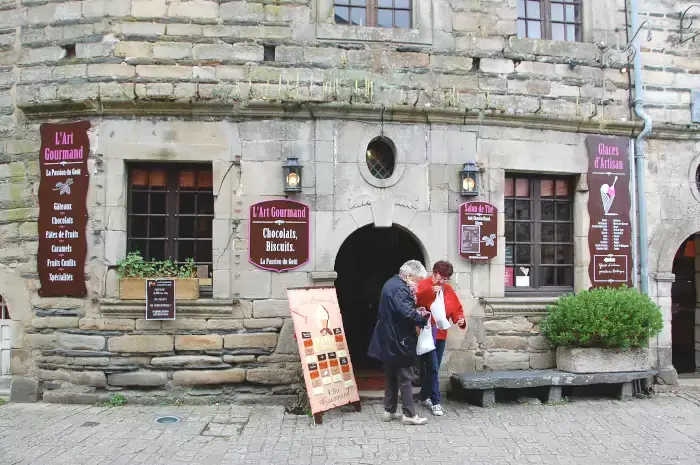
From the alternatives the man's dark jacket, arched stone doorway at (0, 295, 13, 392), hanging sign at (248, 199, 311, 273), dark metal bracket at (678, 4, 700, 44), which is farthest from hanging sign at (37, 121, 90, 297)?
dark metal bracket at (678, 4, 700, 44)

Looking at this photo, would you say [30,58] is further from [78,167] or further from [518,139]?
[518,139]

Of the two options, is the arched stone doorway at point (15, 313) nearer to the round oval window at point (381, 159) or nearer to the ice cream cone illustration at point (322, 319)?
the ice cream cone illustration at point (322, 319)

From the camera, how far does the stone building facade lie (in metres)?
6.64

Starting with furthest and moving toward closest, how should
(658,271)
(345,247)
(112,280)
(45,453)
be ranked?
(345,247) → (658,271) → (112,280) → (45,453)

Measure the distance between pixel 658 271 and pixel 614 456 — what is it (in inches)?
145

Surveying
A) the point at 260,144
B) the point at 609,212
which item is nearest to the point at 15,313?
the point at 260,144

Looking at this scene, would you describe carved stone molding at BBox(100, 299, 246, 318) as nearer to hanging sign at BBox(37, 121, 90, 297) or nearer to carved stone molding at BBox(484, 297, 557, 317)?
hanging sign at BBox(37, 121, 90, 297)

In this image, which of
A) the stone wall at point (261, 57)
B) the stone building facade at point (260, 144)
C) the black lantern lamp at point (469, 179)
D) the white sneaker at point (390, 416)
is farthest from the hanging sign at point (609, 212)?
the white sneaker at point (390, 416)

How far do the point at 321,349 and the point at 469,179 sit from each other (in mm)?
2869

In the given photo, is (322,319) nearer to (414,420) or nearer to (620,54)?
(414,420)

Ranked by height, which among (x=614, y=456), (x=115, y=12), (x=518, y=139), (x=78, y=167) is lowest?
(x=614, y=456)

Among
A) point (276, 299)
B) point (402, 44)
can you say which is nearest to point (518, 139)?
point (402, 44)

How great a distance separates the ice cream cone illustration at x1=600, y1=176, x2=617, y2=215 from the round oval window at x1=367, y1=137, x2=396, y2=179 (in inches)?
118

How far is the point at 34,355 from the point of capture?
6734mm
